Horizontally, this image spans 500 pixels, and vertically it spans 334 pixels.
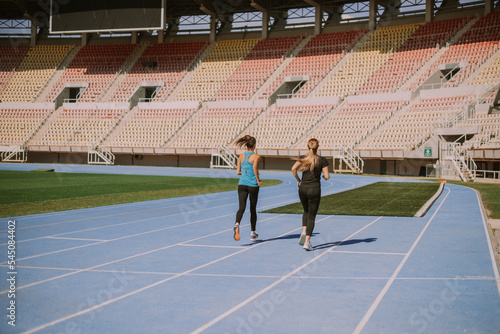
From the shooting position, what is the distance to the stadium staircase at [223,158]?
4531cm

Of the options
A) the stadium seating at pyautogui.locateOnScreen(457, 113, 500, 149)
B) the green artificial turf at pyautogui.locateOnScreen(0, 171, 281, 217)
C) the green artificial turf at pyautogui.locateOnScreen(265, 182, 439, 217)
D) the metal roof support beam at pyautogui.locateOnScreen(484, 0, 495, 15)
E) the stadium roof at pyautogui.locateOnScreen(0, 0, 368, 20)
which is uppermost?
the stadium roof at pyautogui.locateOnScreen(0, 0, 368, 20)

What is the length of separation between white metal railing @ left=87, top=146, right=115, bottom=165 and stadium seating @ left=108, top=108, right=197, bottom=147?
3.15ft

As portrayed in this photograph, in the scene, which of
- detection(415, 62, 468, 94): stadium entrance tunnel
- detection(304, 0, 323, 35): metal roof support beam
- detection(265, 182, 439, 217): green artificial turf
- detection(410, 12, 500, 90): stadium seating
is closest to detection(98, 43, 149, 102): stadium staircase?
detection(304, 0, 323, 35): metal roof support beam

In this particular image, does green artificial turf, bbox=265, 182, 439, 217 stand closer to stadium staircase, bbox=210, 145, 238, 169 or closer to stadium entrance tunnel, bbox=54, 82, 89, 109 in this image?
stadium staircase, bbox=210, 145, 238, 169

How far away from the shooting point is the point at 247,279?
679 centimetres

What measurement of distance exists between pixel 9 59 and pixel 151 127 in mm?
23427

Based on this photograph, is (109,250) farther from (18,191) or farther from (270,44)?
(270,44)

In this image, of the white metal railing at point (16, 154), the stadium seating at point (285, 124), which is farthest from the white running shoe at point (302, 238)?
the white metal railing at point (16, 154)

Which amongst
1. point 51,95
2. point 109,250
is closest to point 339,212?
point 109,250

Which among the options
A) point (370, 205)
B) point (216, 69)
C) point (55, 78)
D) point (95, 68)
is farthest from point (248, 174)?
point (55, 78)

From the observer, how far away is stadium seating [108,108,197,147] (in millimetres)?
49719

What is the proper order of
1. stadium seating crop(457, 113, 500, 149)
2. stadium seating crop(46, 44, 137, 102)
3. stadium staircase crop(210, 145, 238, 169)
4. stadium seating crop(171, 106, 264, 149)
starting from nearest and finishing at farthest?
1. stadium seating crop(457, 113, 500, 149)
2. stadium staircase crop(210, 145, 238, 169)
3. stadium seating crop(171, 106, 264, 149)
4. stadium seating crop(46, 44, 137, 102)

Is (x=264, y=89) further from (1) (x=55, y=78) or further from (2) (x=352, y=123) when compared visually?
(1) (x=55, y=78)

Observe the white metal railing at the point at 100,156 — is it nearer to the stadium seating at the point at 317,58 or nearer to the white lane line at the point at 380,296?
the stadium seating at the point at 317,58
